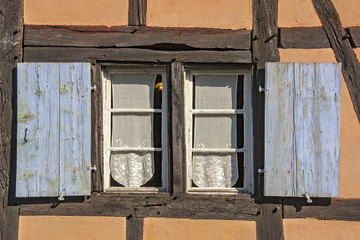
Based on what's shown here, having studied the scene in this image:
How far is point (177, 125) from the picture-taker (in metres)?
3.64

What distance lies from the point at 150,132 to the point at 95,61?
0.77 metres

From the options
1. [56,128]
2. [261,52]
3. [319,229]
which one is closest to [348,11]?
[261,52]

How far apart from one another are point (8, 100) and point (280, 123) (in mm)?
2302

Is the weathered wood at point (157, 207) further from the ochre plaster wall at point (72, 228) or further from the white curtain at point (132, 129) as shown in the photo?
the white curtain at point (132, 129)

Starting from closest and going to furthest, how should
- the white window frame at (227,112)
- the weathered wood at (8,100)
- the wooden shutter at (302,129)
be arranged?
the wooden shutter at (302,129)
the weathered wood at (8,100)
the white window frame at (227,112)

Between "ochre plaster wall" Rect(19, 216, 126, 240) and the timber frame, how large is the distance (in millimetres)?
53

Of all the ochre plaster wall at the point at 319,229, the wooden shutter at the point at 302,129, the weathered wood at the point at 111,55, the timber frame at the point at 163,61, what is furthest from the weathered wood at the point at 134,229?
the weathered wood at the point at 111,55

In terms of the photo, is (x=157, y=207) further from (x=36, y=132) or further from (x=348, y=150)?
(x=348, y=150)

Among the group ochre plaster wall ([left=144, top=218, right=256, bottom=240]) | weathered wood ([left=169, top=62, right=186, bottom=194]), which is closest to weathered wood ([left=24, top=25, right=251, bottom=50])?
weathered wood ([left=169, top=62, right=186, bottom=194])

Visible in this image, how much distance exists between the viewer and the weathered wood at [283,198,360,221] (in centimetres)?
352

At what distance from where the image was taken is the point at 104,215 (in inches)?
141

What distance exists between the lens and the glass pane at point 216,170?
147 inches

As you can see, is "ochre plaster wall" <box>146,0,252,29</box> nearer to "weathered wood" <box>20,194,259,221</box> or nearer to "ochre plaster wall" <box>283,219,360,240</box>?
"weathered wood" <box>20,194,259,221</box>

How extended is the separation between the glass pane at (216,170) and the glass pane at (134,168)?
0.41 meters
